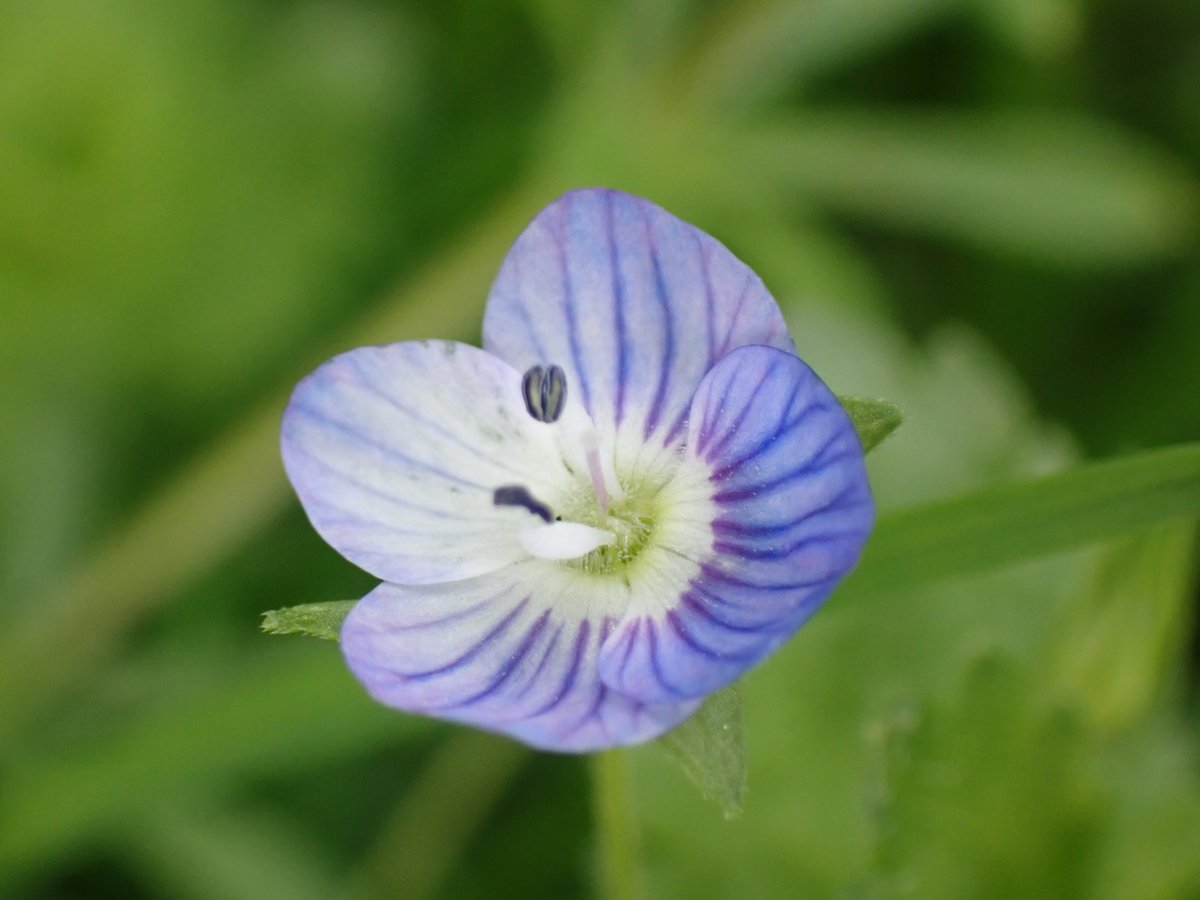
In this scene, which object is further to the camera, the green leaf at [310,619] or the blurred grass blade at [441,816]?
the blurred grass blade at [441,816]

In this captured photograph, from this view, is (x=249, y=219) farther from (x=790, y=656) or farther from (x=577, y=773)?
(x=790, y=656)

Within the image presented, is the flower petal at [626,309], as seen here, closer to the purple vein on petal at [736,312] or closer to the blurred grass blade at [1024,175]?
the purple vein on petal at [736,312]

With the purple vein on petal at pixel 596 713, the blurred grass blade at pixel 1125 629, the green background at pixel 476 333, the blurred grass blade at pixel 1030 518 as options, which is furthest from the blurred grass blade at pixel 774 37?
the purple vein on petal at pixel 596 713

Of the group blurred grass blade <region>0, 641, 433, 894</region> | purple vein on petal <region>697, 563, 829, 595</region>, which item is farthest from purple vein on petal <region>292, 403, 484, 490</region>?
blurred grass blade <region>0, 641, 433, 894</region>

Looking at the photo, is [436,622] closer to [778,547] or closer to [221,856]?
[778,547]

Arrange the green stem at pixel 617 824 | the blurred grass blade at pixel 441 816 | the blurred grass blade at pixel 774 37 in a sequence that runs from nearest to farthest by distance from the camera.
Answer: the green stem at pixel 617 824, the blurred grass blade at pixel 441 816, the blurred grass blade at pixel 774 37

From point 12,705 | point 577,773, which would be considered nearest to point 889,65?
point 577,773

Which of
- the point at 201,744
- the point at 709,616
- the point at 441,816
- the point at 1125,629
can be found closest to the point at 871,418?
the point at 709,616
